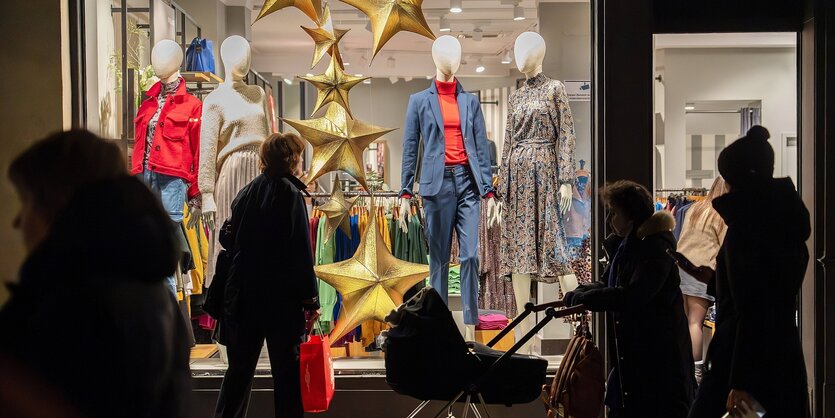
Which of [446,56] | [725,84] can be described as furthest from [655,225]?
[446,56]

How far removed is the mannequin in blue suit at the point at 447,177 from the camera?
475cm

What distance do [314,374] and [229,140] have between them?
1.63m

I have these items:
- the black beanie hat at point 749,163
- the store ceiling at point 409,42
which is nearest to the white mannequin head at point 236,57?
the store ceiling at point 409,42

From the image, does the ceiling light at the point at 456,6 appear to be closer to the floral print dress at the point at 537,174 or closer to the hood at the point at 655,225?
the floral print dress at the point at 537,174

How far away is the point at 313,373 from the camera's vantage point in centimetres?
409

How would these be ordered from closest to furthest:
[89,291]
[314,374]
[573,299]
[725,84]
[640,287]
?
[89,291], [640,287], [573,299], [314,374], [725,84]

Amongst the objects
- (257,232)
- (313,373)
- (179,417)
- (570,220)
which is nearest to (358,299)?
(313,373)

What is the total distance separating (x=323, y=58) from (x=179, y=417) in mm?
3992

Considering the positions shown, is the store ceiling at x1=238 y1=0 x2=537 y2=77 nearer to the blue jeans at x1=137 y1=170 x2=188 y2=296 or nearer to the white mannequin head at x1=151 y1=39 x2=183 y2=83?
the white mannequin head at x1=151 y1=39 x2=183 y2=83

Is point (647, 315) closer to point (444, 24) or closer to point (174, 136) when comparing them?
point (444, 24)

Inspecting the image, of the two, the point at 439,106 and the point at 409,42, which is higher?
the point at 409,42

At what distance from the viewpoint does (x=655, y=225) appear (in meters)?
3.06

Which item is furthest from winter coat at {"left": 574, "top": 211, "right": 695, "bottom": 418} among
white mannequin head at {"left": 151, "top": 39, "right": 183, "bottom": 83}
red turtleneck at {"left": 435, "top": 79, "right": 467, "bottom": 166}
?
white mannequin head at {"left": 151, "top": 39, "right": 183, "bottom": 83}

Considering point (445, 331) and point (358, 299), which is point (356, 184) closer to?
point (358, 299)
